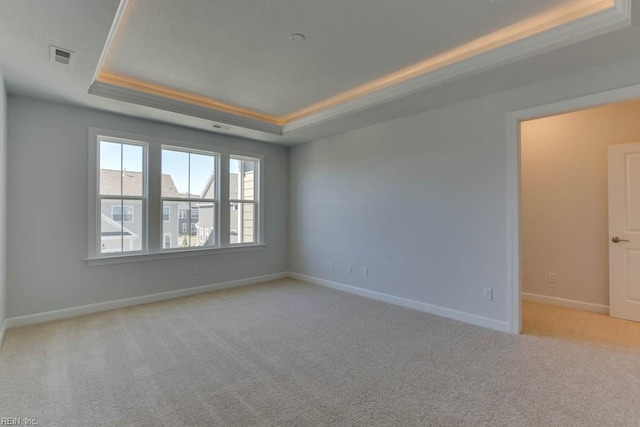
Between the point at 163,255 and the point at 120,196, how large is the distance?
3.21 ft

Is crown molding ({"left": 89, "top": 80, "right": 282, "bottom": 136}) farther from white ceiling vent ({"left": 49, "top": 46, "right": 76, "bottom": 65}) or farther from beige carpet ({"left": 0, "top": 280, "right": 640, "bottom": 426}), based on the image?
beige carpet ({"left": 0, "top": 280, "right": 640, "bottom": 426})

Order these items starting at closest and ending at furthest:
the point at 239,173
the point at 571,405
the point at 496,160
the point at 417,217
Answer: the point at 571,405, the point at 496,160, the point at 417,217, the point at 239,173

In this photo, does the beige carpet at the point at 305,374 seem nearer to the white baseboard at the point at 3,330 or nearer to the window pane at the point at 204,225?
the white baseboard at the point at 3,330

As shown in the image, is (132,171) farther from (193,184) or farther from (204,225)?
(204,225)

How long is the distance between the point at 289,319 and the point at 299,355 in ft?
3.07

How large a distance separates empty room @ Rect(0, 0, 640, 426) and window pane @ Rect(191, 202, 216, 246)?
0.12ft

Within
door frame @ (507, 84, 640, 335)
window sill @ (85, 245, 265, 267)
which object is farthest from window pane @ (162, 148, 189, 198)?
door frame @ (507, 84, 640, 335)

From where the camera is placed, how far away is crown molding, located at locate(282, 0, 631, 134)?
220 cm

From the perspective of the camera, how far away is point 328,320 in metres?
3.66

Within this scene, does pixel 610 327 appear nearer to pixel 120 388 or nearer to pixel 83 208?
pixel 120 388

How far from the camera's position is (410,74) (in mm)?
3418

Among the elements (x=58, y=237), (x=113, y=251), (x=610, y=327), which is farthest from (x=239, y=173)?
(x=610, y=327)

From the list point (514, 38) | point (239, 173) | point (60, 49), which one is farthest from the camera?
point (239, 173)

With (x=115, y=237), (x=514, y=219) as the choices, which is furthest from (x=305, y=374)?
(x=115, y=237)
